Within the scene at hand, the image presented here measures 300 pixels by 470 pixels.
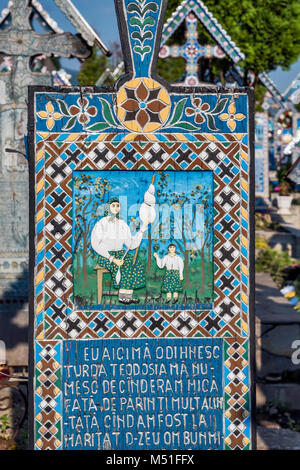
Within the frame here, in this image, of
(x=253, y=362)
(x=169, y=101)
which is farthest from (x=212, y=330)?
(x=169, y=101)

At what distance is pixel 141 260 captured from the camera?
216 inches

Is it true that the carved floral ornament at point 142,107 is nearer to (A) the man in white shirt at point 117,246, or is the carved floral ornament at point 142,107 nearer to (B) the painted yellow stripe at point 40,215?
(A) the man in white shirt at point 117,246

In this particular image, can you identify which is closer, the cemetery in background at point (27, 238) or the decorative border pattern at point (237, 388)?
the decorative border pattern at point (237, 388)

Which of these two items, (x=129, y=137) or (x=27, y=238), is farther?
(x=27, y=238)

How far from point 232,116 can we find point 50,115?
1567 mm

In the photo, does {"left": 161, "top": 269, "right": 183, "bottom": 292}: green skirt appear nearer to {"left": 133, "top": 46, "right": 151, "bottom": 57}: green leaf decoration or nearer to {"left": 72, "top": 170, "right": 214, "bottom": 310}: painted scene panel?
{"left": 72, "top": 170, "right": 214, "bottom": 310}: painted scene panel

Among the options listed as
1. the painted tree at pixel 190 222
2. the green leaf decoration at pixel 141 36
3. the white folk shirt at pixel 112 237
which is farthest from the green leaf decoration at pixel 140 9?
the white folk shirt at pixel 112 237

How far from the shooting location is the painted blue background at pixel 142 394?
17.8ft

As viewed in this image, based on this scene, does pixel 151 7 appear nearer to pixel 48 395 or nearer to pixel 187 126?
pixel 187 126

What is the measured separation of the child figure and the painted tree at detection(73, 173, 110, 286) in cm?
63

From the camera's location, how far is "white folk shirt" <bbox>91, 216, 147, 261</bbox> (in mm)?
5461

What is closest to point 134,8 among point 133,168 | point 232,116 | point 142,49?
point 142,49
